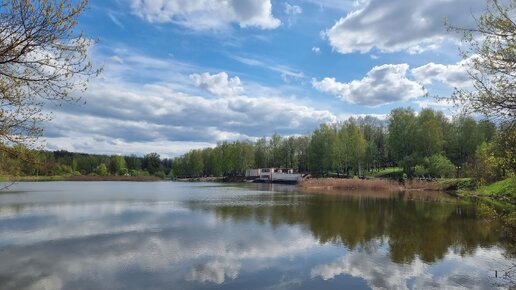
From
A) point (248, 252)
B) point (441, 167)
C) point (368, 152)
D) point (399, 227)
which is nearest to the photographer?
point (248, 252)

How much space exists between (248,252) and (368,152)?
81.3 m

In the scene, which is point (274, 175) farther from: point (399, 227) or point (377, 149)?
point (399, 227)

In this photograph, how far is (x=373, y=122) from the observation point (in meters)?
115

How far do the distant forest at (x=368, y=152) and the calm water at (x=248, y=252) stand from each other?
4.76m

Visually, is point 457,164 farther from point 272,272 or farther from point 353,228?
point 272,272

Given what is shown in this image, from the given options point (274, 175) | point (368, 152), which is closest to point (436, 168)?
point (368, 152)

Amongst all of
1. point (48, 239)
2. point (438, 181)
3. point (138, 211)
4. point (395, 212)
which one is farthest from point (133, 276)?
point (438, 181)

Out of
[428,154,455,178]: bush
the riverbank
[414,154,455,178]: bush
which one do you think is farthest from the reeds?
[428,154,455,178]: bush

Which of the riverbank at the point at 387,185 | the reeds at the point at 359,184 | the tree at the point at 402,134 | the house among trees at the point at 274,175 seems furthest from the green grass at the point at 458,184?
the house among trees at the point at 274,175

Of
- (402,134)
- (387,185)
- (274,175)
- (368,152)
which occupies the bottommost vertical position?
(387,185)

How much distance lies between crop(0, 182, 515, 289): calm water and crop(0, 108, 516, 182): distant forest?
15.6ft

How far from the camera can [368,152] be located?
93.1 metres

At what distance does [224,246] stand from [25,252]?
316 inches

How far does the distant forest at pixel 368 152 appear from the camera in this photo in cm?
1034
